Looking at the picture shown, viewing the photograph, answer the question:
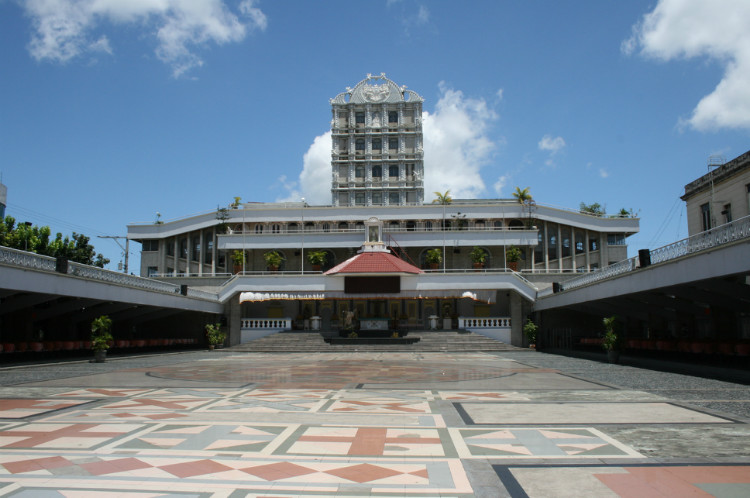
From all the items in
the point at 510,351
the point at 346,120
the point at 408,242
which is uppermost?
the point at 346,120

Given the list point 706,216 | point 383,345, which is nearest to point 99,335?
point 383,345

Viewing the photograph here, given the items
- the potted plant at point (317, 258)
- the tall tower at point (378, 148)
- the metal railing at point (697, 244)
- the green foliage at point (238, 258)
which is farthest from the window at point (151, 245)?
the metal railing at point (697, 244)

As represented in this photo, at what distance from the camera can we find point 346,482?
6.21 m

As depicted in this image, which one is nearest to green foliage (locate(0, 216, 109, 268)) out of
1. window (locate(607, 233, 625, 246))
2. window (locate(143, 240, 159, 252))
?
window (locate(143, 240, 159, 252))

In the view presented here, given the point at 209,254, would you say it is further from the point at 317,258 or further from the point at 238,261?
the point at 317,258

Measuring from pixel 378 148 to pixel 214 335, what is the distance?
43.1 metres

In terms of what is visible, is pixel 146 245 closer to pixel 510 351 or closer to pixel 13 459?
pixel 510 351

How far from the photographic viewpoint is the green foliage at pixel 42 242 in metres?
40.3

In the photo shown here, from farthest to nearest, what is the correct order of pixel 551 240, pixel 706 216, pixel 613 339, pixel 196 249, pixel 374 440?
1. pixel 196 249
2. pixel 551 240
3. pixel 706 216
4. pixel 613 339
5. pixel 374 440

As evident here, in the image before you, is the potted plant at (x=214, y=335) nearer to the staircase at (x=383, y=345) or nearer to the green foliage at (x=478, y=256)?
the staircase at (x=383, y=345)

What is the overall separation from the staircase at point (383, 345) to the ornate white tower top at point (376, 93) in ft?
145

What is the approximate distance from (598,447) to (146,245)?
55.2 m

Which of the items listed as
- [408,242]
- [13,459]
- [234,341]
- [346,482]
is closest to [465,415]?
[346,482]

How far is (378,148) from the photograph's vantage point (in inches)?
3012
